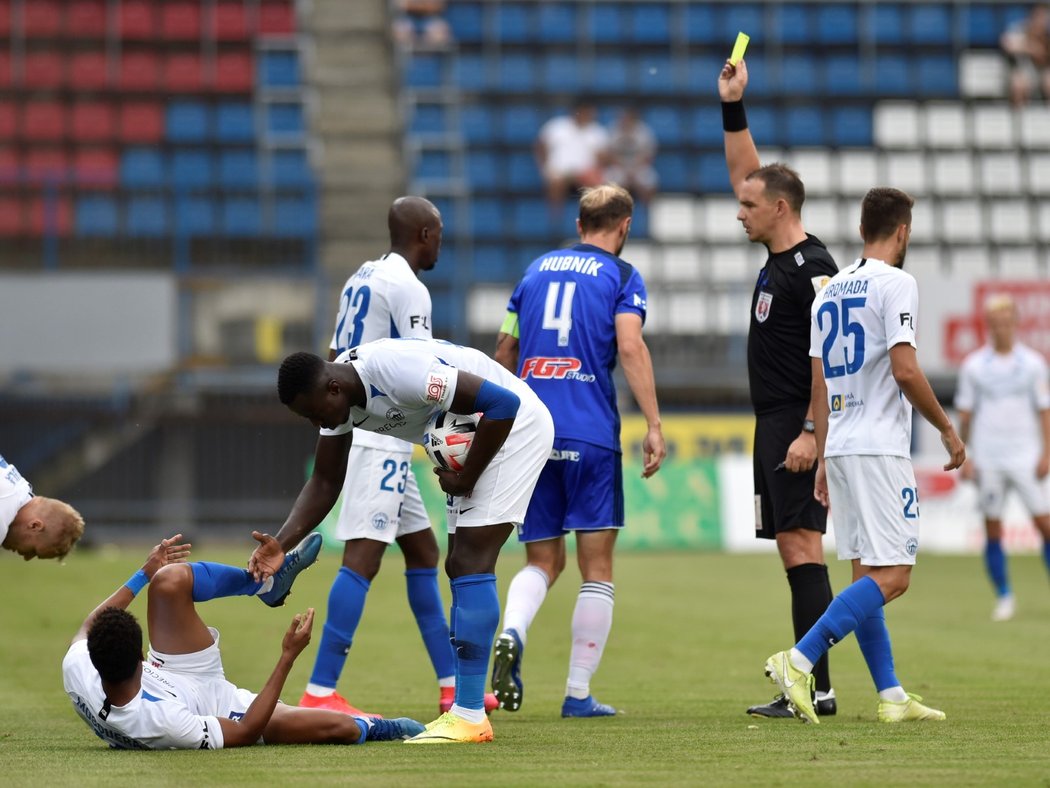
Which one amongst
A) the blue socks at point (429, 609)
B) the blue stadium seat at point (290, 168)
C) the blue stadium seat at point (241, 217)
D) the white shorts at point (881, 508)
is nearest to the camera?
the white shorts at point (881, 508)

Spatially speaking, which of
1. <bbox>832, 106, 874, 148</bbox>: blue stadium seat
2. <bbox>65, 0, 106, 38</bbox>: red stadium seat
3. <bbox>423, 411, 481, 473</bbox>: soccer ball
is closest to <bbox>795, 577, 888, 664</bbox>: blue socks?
<bbox>423, 411, 481, 473</bbox>: soccer ball

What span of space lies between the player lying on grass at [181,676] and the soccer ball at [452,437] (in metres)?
0.57

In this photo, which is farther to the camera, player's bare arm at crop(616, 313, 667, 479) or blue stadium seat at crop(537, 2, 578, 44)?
blue stadium seat at crop(537, 2, 578, 44)

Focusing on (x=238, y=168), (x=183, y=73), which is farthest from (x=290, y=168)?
Answer: (x=183, y=73)

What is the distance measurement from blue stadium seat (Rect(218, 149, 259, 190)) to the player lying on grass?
1944 centimetres

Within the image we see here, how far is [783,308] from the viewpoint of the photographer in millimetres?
7312

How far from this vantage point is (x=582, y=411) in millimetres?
7305

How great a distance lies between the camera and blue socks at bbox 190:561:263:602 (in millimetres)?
5809

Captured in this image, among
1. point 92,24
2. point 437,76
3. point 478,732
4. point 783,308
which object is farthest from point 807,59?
point 478,732

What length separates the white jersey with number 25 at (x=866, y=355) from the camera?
260 inches

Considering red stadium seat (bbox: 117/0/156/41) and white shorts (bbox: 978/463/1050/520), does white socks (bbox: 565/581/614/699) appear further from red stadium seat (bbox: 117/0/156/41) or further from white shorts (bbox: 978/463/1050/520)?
red stadium seat (bbox: 117/0/156/41)

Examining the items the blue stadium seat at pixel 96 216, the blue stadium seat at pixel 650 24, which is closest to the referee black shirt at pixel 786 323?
the blue stadium seat at pixel 96 216

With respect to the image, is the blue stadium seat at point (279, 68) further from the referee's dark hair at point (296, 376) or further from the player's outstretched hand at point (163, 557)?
the referee's dark hair at point (296, 376)

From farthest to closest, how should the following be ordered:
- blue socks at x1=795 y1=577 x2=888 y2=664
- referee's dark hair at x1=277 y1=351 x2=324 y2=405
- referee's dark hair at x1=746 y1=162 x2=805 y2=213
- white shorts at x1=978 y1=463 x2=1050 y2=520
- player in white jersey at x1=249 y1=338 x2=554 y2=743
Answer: white shorts at x1=978 y1=463 x2=1050 y2=520 → referee's dark hair at x1=746 y1=162 x2=805 y2=213 → blue socks at x1=795 y1=577 x2=888 y2=664 → player in white jersey at x1=249 y1=338 x2=554 y2=743 → referee's dark hair at x1=277 y1=351 x2=324 y2=405
